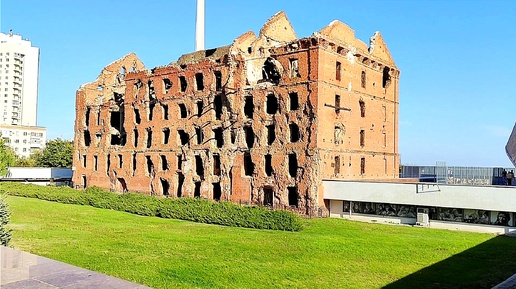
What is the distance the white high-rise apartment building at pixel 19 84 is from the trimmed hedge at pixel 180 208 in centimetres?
6208

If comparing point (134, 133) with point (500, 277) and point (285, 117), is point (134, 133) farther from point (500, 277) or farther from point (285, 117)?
point (500, 277)

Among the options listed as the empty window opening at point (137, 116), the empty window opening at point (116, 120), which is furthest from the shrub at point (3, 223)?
the empty window opening at point (116, 120)

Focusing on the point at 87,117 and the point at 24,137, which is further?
the point at 24,137

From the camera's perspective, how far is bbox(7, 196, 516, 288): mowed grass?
45.8 feet

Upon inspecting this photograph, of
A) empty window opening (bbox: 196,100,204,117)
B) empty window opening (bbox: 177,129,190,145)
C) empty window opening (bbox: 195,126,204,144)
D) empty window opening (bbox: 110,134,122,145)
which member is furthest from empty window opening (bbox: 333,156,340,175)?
empty window opening (bbox: 110,134,122,145)

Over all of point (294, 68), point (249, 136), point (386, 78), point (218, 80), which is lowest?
point (249, 136)

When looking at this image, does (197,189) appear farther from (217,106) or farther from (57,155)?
(57,155)

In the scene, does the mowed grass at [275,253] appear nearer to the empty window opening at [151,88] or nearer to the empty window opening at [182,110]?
the empty window opening at [182,110]

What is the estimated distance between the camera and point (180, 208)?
3023cm

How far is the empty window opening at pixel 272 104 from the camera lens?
108 ft

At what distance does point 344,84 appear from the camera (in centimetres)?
3241

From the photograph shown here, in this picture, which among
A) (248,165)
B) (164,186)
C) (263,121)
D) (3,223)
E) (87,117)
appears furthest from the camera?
(87,117)

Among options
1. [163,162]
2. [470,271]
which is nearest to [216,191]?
[163,162]

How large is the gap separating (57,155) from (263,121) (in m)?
44.8
